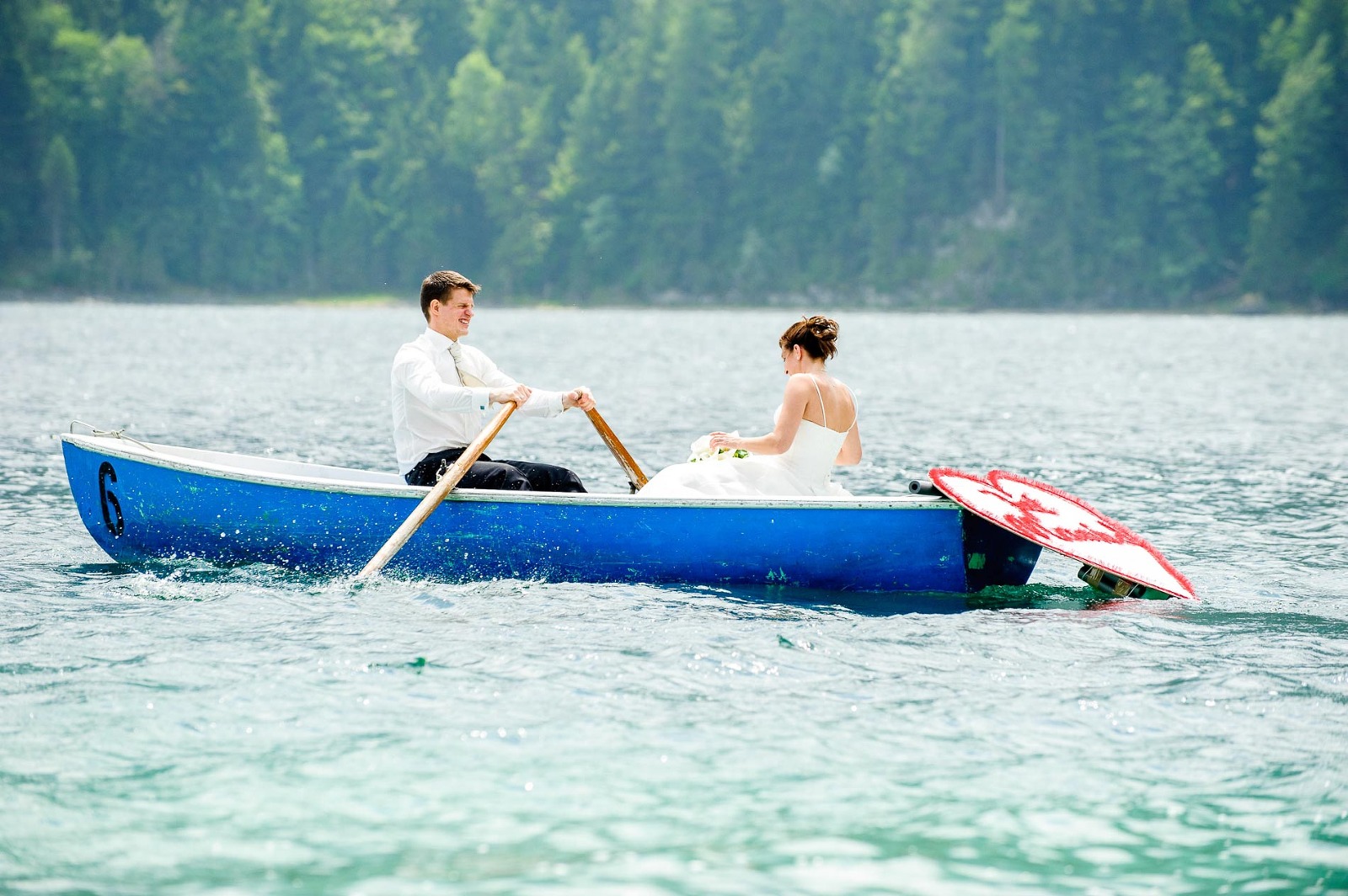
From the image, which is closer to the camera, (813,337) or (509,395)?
(813,337)

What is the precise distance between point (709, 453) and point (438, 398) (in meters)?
1.55

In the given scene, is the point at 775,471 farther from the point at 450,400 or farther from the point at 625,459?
the point at 450,400

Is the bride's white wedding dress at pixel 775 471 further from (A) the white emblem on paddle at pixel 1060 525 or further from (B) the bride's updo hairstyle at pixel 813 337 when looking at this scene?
(A) the white emblem on paddle at pixel 1060 525

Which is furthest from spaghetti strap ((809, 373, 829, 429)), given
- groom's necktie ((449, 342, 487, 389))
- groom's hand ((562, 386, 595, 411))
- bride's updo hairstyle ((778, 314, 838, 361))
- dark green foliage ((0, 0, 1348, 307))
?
dark green foliage ((0, 0, 1348, 307))

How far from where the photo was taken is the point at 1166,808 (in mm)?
5332

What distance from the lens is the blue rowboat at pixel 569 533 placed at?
8312 mm

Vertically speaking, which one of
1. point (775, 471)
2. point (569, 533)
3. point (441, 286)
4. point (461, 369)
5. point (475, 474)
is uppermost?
point (441, 286)

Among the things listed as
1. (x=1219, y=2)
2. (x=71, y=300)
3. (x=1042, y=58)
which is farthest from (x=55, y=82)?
(x=1219, y=2)

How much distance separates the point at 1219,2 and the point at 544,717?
271 ft

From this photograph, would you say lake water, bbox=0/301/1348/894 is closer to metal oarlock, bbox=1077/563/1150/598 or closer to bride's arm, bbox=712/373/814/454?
metal oarlock, bbox=1077/563/1150/598

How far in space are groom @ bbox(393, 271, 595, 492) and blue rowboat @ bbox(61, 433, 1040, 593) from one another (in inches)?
12.9

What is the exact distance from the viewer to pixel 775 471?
8.73 meters

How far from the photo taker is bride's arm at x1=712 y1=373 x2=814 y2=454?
848 cm

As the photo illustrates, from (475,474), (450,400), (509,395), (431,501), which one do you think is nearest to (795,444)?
(509,395)
